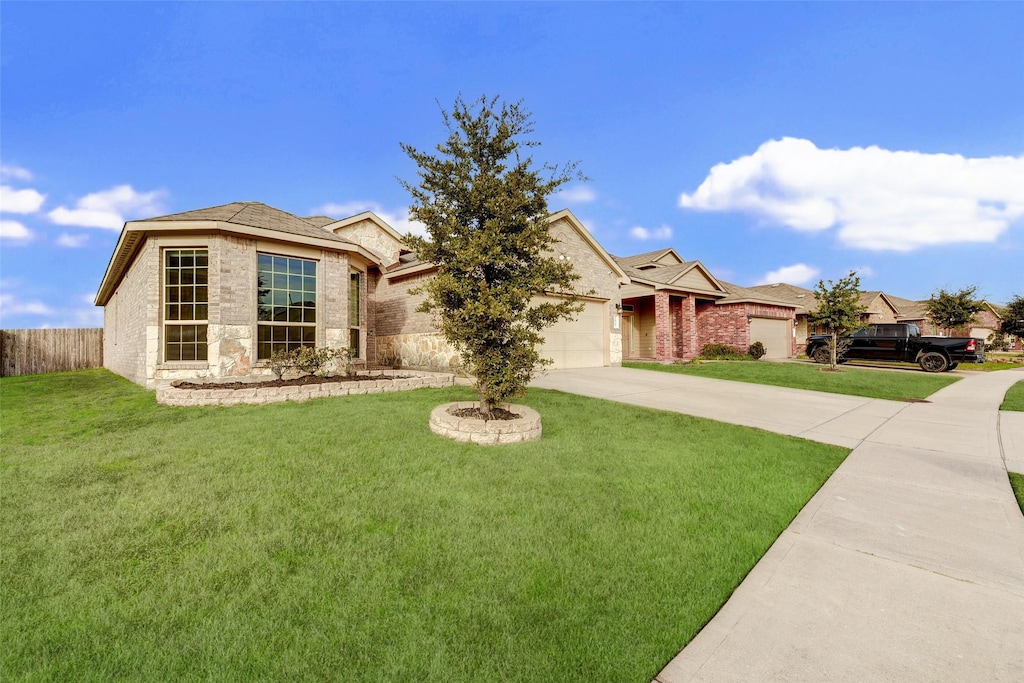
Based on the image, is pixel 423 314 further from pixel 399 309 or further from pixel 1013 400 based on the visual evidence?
pixel 1013 400

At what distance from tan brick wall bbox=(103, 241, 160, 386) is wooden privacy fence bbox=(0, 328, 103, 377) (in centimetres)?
425

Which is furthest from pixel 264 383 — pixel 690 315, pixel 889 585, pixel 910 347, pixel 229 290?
pixel 910 347

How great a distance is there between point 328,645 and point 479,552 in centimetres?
110

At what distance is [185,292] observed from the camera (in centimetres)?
1005

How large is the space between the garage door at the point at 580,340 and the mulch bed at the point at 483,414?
766 centimetres

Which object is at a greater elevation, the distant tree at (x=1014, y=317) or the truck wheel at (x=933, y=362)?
the distant tree at (x=1014, y=317)

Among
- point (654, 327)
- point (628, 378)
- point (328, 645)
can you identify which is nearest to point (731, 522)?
point (328, 645)

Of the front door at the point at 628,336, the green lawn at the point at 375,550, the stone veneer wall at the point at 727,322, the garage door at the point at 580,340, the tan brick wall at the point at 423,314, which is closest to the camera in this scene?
the green lawn at the point at 375,550

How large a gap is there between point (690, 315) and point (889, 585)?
1928cm

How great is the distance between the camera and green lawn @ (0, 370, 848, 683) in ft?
6.62

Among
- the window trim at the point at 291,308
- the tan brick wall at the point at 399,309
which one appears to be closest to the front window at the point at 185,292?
the window trim at the point at 291,308

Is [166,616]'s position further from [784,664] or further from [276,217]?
[276,217]

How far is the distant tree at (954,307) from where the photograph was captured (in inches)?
1001

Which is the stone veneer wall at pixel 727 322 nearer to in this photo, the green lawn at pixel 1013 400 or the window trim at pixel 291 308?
the green lawn at pixel 1013 400
